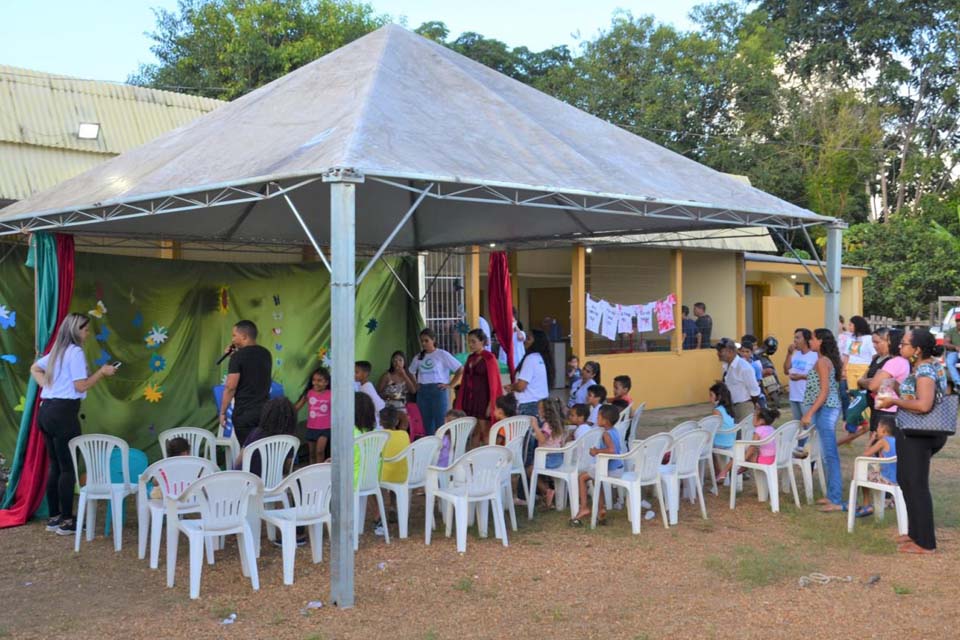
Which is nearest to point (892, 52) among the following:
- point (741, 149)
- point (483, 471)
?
point (741, 149)

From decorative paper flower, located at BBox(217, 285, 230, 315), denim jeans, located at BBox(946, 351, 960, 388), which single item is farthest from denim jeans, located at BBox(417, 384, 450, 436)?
denim jeans, located at BBox(946, 351, 960, 388)

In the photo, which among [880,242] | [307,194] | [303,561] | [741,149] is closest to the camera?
[303,561]

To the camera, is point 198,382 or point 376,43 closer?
point 376,43

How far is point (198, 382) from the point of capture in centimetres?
973

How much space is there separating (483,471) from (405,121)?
8.30ft

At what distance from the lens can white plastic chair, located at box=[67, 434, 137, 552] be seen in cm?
645

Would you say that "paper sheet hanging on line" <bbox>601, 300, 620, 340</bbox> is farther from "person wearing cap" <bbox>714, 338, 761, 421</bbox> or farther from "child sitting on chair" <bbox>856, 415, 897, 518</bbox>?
"child sitting on chair" <bbox>856, 415, 897, 518</bbox>

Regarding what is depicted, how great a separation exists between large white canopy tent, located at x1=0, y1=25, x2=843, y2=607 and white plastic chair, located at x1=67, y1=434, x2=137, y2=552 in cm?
166

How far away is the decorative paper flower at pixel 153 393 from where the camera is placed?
9.22m

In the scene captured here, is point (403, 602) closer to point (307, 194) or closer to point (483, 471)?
point (483, 471)

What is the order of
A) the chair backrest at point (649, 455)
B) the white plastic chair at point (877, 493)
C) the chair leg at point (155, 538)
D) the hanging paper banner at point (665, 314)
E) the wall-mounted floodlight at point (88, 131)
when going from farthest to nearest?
the hanging paper banner at point (665, 314) < the wall-mounted floodlight at point (88, 131) < the chair backrest at point (649, 455) < the white plastic chair at point (877, 493) < the chair leg at point (155, 538)

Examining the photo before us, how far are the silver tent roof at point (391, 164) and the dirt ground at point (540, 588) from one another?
2.40 m

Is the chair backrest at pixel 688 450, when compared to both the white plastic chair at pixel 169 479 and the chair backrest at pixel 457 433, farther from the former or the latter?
the white plastic chair at pixel 169 479

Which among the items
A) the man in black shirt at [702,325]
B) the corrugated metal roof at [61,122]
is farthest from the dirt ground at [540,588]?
the man in black shirt at [702,325]
